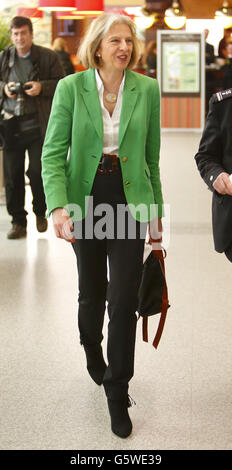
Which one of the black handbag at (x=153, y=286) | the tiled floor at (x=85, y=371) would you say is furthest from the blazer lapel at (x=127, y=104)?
the tiled floor at (x=85, y=371)

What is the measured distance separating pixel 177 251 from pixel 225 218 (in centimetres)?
311

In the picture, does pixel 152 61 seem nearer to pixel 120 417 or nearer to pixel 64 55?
pixel 64 55

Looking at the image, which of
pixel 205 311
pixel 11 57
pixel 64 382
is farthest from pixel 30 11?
pixel 64 382

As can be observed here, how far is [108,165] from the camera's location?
9.11 ft

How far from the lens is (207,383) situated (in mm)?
3324

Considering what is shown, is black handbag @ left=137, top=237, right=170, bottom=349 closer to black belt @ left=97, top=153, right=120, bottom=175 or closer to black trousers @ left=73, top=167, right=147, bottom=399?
black trousers @ left=73, top=167, right=147, bottom=399

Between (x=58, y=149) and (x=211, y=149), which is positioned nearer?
(x=58, y=149)

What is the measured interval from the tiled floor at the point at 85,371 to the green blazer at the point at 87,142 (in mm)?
778

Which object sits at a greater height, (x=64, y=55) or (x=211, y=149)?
(x=211, y=149)

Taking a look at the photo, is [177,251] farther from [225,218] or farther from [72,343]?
[225,218]

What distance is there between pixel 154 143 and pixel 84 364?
1.18 metres

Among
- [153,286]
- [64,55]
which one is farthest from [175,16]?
[153,286]

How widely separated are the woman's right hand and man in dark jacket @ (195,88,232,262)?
0.53 metres

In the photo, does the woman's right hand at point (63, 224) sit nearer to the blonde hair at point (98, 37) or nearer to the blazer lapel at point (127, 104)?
the blazer lapel at point (127, 104)
